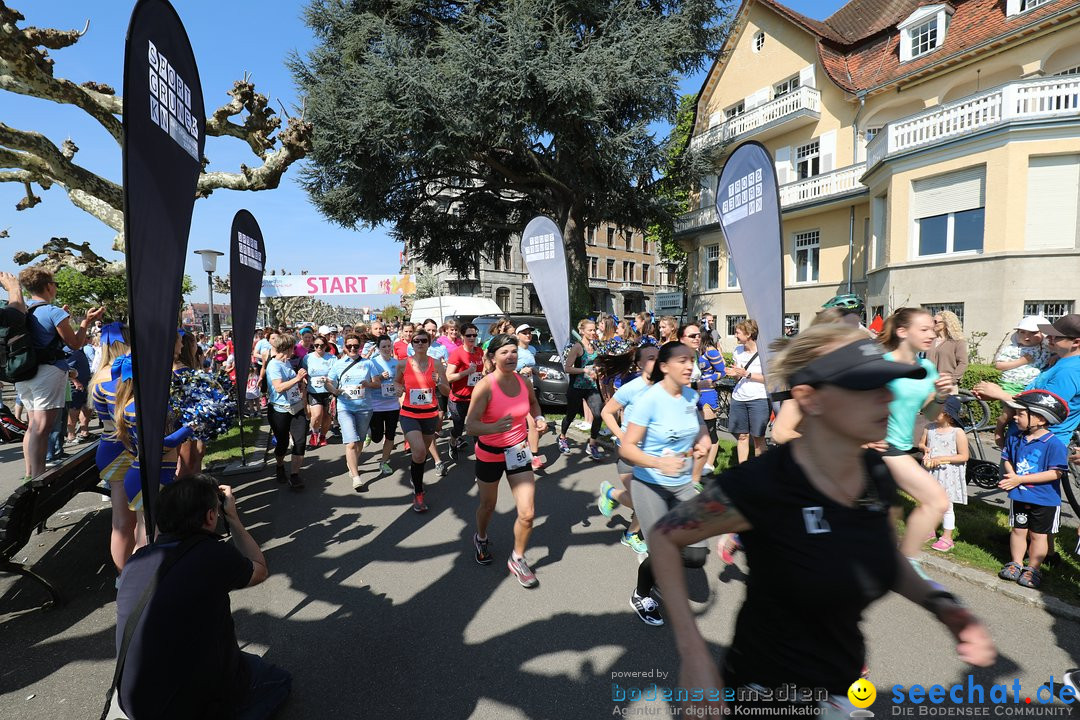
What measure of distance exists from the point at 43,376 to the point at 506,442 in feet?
17.7

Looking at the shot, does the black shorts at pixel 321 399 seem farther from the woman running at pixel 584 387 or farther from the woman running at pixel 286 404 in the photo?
the woman running at pixel 584 387

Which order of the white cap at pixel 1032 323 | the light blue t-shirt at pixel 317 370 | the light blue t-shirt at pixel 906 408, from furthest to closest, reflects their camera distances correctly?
the light blue t-shirt at pixel 317 370, the white cap at pixel 1032 323, the light blue t-shirt at pixel 906 408

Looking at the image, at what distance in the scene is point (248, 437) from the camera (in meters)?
9.54

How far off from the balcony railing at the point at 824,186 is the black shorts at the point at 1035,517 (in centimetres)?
1765

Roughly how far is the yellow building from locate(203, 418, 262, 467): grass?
15.8 meters

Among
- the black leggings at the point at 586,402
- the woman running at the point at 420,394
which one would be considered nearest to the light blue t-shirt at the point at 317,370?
the woman running at the point at 420,394

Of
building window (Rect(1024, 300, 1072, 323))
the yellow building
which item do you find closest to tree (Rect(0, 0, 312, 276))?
the yellow building

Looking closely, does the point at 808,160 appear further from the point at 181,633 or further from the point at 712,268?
the point at 181,633

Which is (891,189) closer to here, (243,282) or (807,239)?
(807,239)

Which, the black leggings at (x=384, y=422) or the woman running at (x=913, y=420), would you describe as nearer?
the woman running at (x=913, y=420)

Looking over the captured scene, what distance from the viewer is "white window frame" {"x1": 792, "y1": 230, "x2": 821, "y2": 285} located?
21.2m

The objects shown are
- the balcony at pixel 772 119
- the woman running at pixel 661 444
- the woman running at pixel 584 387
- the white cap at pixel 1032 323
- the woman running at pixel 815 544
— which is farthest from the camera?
the balcony at pixel 772 119

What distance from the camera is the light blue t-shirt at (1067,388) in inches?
146

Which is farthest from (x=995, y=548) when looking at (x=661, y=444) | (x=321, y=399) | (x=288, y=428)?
(x=321, y=399)
